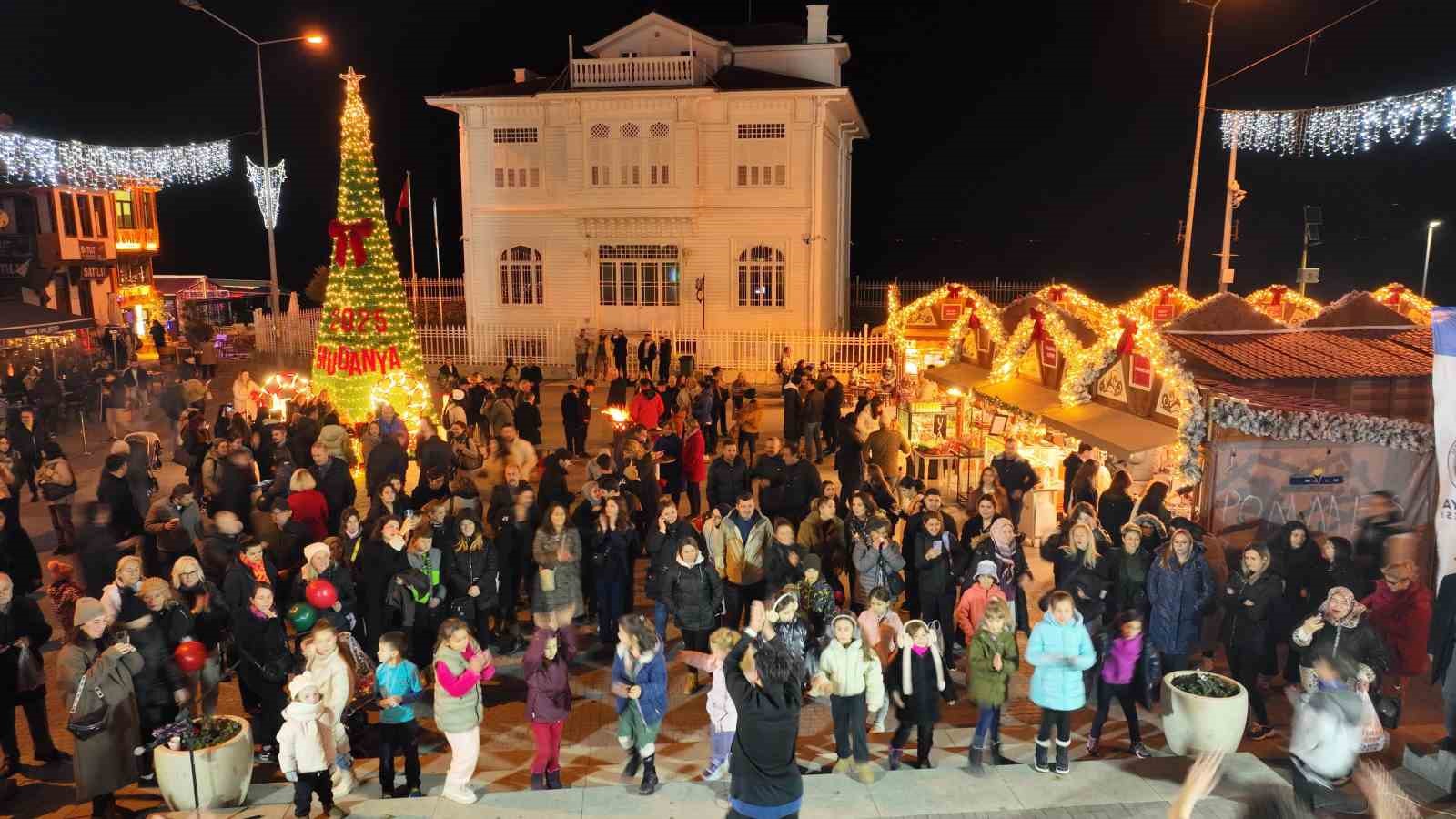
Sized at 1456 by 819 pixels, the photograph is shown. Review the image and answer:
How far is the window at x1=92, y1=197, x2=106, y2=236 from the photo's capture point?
3491cm

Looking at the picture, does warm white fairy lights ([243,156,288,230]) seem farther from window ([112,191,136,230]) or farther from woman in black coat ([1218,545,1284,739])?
woman in black coat ([1218,545,1284,739])

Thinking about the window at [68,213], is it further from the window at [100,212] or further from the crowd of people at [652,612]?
the crowd of people at [652,612]

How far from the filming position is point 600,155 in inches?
1060

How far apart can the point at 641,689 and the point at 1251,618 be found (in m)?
4.63

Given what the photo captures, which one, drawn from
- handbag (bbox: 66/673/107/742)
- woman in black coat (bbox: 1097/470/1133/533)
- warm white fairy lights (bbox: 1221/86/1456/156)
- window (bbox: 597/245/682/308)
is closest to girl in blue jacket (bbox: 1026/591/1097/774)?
woman in black coat (bbox: 1097/470/1133/533)

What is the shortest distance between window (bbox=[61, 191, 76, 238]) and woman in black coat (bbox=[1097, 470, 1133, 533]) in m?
35.9

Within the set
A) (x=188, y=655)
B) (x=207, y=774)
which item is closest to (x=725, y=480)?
(x=188, y=655)

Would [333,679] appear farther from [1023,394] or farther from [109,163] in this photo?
[109,163]

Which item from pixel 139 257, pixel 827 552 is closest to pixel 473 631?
pixel 827 552

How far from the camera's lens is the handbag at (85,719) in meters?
5.77

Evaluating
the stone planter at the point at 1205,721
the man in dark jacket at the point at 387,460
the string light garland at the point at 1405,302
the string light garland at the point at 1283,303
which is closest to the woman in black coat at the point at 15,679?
the man in dark jacket at the point at 387,460

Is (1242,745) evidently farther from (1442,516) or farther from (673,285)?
(673,285)

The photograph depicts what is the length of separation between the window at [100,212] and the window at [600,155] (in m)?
20.7

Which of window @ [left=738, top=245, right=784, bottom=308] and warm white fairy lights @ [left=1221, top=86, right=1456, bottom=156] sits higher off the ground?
warm white fairy lights @ [left=1221, top=86, right=1456, bottom=156]
